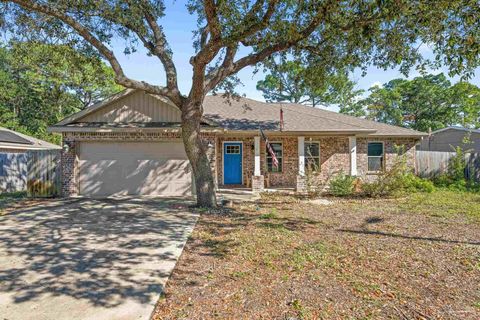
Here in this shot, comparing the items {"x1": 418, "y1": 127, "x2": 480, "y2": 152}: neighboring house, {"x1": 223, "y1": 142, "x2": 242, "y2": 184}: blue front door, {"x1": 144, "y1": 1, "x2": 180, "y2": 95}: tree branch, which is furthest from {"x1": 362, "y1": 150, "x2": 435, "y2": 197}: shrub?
{"x1": 418, "y1": 127, "x2": 480, "y2": 152}: neighboring house

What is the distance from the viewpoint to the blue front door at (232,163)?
14.5 metres

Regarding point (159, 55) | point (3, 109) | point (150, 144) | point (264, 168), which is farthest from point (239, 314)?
point (3, 109)

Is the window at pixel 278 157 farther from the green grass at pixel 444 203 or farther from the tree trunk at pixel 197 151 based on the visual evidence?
the tree trunk at pixel 197 151

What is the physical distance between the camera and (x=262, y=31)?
28.0ft

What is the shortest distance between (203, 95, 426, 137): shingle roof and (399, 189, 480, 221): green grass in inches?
139

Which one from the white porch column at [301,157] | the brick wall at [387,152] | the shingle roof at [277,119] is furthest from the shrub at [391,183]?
the brick wall at [387,152]

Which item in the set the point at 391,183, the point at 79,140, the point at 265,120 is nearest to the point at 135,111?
the point at 79,140

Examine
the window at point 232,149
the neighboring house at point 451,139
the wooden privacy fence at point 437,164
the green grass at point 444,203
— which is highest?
the neighboring house at point 451,139

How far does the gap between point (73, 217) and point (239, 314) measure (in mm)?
6389

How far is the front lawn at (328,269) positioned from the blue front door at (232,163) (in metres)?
6.71

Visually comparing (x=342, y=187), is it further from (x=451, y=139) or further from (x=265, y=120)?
(x=451, y=139)

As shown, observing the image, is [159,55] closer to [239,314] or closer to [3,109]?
[239,314]

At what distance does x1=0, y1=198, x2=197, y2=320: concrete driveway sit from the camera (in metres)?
3.36

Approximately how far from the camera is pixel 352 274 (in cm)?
418
